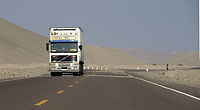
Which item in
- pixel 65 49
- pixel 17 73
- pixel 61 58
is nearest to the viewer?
pixel 65 49

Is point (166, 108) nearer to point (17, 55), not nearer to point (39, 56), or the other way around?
point (17, 55)

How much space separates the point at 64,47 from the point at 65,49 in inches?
8.7

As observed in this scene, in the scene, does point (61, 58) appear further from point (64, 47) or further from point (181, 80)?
point (181, 80)

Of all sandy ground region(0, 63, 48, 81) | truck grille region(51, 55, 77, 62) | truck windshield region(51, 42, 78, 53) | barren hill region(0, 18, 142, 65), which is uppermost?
barren hill region(0, 18, 142, 65)

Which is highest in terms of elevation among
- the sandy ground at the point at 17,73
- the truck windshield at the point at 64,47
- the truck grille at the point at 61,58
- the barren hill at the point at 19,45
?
the barren hill at the point at 19,45

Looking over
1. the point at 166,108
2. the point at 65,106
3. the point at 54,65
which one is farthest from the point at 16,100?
the point at 54,65

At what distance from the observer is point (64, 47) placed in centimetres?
3366

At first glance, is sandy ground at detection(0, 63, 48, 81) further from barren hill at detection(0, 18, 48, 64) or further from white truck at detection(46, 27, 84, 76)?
barren hill at detection(0, 18, 48, 64)

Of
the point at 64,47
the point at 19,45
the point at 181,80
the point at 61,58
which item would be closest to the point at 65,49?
the point at 64,47

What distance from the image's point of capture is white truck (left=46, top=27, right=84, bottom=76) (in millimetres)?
33531

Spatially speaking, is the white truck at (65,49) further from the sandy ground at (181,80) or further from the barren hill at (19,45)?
the barren hill at (19,45)

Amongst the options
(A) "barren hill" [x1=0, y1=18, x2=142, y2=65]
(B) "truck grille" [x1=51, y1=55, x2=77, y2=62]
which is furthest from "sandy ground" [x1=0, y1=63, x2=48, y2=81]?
(A) "barren hill" [x1=0, y1=18, x2=142, y2=65]

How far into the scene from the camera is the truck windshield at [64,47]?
3350 cm

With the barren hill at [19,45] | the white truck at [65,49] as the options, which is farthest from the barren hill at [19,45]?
the white truck at [65,49]
